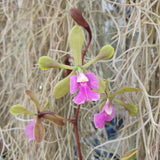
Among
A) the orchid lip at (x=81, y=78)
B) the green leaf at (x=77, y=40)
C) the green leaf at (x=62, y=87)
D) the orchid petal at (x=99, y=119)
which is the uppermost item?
the green leaf at (x=77, y=40)

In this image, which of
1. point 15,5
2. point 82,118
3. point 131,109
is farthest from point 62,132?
point 15,5

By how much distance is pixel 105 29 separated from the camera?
117 cm

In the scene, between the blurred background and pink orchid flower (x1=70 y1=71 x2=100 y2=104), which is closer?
pink orchid flower (x1=70 y1=71 x2=100 y2=104)

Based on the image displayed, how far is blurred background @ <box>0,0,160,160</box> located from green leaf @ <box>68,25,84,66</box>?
138 mm

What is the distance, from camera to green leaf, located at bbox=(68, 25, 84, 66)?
683mm

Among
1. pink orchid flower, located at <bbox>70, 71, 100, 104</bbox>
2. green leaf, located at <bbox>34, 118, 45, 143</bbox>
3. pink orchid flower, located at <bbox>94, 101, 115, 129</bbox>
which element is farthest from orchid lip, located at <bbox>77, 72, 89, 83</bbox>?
green leaf, located at <bbox>34, 118, 45, 143</bbox>

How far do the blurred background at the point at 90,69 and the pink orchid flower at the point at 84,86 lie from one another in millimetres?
136

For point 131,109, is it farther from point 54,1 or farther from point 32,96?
point 54,1

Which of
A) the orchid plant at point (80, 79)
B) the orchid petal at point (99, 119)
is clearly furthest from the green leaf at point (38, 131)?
the orchid petal at point (99, 119)

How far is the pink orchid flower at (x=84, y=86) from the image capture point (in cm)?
68

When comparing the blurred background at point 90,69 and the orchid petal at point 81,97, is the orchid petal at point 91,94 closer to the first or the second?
the orchid petal at point 81,97

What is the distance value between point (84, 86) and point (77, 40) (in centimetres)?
14

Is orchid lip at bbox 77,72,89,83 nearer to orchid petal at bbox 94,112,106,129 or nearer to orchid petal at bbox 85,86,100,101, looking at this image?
orchid petal at bbox 85,86,100,101

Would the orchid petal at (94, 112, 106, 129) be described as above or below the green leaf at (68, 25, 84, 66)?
below
